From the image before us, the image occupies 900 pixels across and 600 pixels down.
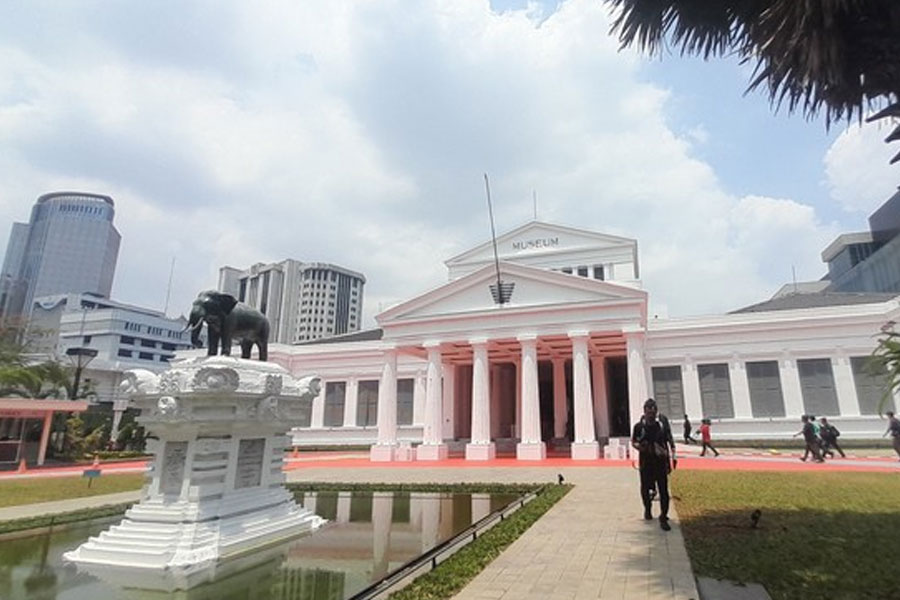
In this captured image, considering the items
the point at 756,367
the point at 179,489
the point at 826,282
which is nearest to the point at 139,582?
the point at 179,489

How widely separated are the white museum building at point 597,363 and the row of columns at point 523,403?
0.20ft

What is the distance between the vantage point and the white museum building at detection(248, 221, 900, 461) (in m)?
23.9

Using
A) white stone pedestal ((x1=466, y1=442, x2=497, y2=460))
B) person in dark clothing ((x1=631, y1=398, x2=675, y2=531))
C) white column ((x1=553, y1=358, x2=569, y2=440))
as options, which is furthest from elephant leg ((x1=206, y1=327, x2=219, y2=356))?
white column ((x1=553, y1=358, x2=569, y2=440))

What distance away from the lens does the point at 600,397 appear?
29.4 m

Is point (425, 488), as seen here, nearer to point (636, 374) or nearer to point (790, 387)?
point (636, 374)

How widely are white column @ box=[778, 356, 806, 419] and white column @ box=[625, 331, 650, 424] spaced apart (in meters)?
10.4

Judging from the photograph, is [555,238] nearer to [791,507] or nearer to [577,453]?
[577,453]

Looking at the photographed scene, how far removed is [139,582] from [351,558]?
2597mm

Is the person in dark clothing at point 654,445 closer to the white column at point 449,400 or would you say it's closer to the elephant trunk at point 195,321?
the elephant trunk at point 195,321

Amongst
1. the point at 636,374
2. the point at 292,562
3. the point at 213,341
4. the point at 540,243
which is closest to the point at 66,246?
the point at 540,243

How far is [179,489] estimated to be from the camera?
276 inches

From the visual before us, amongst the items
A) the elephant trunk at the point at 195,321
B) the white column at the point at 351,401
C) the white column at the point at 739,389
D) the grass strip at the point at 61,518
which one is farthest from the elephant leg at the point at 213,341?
the white column at the point at 739,389

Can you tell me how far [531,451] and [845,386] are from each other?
17.8m

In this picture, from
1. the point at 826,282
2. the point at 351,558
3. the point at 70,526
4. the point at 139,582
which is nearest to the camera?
the point at 139,582
